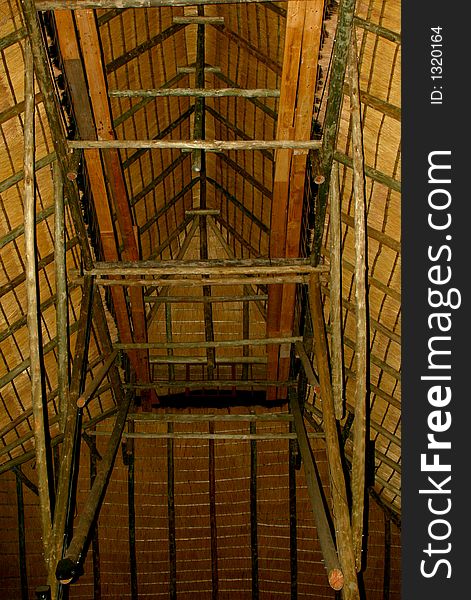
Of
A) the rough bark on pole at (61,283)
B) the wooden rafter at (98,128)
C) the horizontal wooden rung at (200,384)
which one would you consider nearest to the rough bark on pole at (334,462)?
the wooden rafter at (98,128)

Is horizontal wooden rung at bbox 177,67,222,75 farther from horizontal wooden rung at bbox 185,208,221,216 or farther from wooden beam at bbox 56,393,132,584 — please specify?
wooden beam at bbox 56,393,132,584

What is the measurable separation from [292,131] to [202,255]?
11.5 ft

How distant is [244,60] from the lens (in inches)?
264

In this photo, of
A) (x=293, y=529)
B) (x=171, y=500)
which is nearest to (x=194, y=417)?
(x=171, y=500)

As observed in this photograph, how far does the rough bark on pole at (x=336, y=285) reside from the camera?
5.64m

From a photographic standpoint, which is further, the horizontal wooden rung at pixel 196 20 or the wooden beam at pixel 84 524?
the horizontal wooden rung at pixel 196 20

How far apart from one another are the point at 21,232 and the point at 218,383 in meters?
3.25

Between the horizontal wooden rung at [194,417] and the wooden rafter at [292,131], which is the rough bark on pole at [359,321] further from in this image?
the horizontal wooden rung at [194,417]

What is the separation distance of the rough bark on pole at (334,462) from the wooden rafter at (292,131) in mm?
570

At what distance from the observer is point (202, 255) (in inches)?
350

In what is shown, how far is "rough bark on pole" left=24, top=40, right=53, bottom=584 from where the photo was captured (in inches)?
193

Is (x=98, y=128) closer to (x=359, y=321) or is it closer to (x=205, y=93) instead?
(x=205, y=93)

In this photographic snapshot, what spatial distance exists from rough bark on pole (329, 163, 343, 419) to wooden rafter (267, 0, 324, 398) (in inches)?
16.7

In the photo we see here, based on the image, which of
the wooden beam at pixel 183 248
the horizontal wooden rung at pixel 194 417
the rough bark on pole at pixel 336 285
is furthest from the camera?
the wooden beam at pixel 183 248
